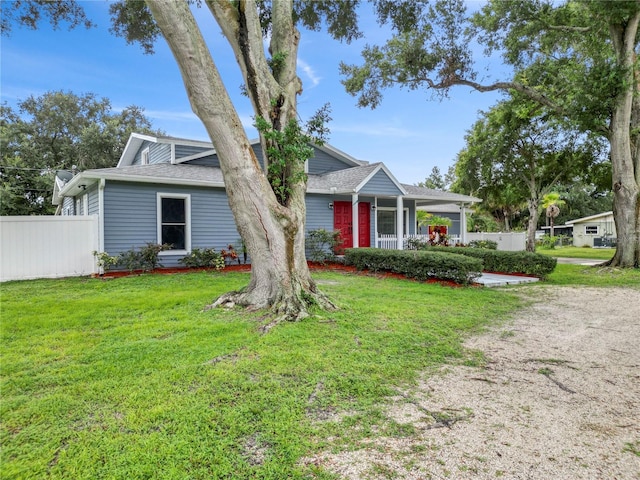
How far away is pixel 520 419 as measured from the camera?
2.66 m

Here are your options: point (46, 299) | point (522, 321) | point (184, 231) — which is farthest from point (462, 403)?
point (184, 231)

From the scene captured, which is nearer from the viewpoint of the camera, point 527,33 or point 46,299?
point 46,299

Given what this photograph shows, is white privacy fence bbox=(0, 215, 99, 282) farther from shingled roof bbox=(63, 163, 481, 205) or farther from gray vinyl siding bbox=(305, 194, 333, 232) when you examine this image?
gray vinyl siding bbox=(305, 194, 333, 232)

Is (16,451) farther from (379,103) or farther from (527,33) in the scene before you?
(527,33)

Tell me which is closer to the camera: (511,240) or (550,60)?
(550,60)

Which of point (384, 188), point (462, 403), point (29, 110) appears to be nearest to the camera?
point (462, 403)

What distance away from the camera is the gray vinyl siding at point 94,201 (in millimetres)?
10516

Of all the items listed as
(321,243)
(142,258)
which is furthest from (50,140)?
(321,243)

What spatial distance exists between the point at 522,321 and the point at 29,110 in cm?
3362

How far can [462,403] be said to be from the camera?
9.53 feet

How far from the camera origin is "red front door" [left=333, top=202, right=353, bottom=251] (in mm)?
14586

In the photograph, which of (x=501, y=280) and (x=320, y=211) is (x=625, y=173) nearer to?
(x=501, y=280)

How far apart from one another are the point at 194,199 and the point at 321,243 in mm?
4702

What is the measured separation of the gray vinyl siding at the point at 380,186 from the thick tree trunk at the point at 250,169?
7847 mm
